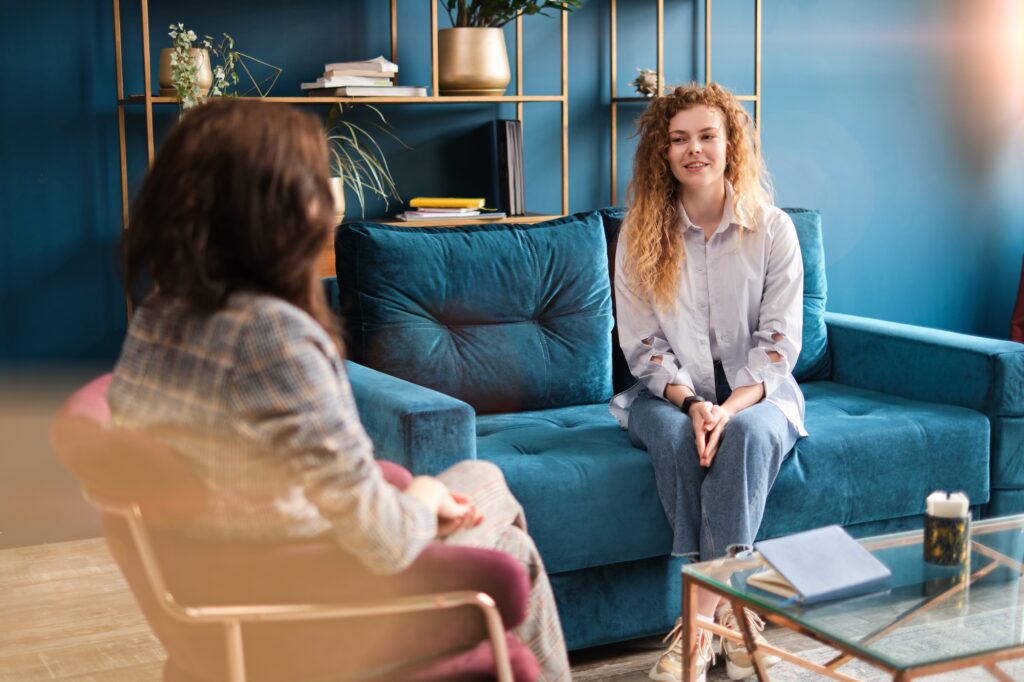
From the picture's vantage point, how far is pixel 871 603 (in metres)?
1.77

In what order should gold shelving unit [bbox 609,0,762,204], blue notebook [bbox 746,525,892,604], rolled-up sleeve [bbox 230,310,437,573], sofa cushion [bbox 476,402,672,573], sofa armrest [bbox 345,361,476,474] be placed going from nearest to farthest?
rolled-up sleeve [bbox 230,310,437,573] → blue notebook [bbox 746,525,892,604] → sofa armrest [bbox 345,361,476,474] → sofa cushion [bbox 476,402,672,573] → gold shelving unit [bbox 609,0,762,204]

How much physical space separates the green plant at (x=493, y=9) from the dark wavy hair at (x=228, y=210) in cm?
243

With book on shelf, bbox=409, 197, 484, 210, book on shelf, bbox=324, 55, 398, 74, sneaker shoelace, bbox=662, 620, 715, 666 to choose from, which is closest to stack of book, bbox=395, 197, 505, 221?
book on shelf, bbox=409, 197, 484, 210

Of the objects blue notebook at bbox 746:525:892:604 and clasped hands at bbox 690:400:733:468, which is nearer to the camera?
blue notebook at bbox 746:525:892:604

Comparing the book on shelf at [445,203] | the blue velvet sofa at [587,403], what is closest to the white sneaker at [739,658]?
the blue velvet sofa at [587,403]

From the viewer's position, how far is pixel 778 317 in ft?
8.79

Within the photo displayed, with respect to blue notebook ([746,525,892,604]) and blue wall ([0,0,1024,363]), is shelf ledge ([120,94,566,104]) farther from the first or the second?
blue notebook ([746,525,892,604])

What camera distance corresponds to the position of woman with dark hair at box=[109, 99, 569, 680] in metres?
1.28

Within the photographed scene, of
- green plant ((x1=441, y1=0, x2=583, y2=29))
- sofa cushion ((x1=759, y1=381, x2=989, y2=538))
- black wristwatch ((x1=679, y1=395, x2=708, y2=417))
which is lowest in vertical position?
sofa cushion ((x1=759, y1=381, x2=989, y2=538))

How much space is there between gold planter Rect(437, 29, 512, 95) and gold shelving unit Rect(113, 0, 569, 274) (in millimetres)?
43

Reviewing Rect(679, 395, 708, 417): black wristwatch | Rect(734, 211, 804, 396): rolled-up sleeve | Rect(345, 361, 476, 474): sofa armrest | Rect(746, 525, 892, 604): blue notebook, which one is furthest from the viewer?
Rect(734, 211, 804, 396): rolled-up sleeve

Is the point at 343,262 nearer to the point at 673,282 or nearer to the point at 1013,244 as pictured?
the point at 673,282

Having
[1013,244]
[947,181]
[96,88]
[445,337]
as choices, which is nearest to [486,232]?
[445,337]

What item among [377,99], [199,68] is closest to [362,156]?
[377,99]
